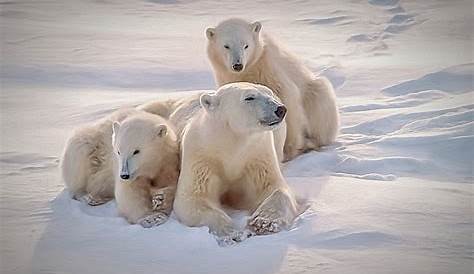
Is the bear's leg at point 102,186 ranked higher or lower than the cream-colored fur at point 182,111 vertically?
lower

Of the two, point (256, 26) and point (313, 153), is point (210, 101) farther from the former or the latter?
point (313, 153)

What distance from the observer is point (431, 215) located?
3631 mm

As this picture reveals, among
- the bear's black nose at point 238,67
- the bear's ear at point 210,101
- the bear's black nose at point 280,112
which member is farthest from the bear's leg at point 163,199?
the bear's black nose at point 238,67

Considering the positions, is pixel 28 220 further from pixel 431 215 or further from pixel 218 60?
pixel 431 215

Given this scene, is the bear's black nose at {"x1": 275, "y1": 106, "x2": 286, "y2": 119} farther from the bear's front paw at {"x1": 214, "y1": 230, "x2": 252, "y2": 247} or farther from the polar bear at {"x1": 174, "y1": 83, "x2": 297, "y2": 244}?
the bear's front paw at {"x1": 214, "y1": 230, "x2": 252, "y2": 247}

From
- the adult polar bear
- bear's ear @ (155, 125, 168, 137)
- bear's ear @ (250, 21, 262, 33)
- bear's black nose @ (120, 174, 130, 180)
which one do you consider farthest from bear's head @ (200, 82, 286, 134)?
bear's ear @ (250, 21, 262, 33)

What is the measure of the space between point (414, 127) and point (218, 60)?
1.53 metres

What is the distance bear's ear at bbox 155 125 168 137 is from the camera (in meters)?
3.94

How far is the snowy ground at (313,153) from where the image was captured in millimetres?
3289

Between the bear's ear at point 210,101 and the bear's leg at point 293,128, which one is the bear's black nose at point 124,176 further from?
the bear's leg at point 293,128

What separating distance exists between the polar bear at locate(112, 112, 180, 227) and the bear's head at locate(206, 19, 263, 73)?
0.90 metres

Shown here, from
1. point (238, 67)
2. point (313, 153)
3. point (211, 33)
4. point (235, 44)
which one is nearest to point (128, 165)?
point (238, 67)

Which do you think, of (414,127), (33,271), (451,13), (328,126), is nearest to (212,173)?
(33,271)

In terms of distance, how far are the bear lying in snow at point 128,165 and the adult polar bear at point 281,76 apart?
0.82 m
